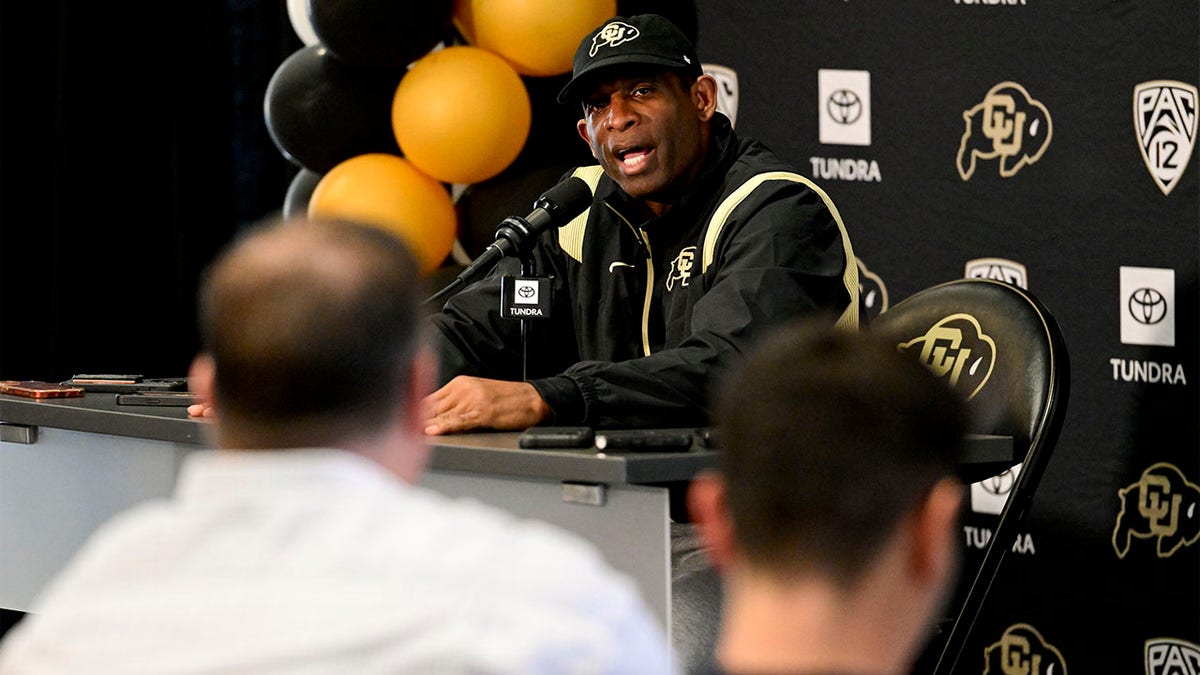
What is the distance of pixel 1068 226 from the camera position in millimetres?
3102

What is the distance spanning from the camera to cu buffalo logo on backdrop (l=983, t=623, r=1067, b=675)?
3.19 m

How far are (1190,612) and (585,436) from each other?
1.58 m

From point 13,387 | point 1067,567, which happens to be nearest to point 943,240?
point 1067,567

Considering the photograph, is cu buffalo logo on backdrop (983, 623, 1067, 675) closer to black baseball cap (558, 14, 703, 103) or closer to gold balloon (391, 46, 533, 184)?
black baseball cap (558, 14, 703, 103)

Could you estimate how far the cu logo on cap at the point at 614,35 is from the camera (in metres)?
2.84

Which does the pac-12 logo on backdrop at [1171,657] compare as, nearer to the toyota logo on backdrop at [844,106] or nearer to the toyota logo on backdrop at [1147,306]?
the toyota logo on backdrop at [1147,306]

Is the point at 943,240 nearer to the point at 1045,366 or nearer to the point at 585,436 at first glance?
the point at 1045,366

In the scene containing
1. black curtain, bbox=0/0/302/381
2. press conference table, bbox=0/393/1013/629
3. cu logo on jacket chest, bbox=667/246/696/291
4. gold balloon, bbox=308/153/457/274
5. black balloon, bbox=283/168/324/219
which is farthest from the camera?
black curtain, bbox=0/0/302/381

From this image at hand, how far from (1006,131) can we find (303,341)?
243 cm

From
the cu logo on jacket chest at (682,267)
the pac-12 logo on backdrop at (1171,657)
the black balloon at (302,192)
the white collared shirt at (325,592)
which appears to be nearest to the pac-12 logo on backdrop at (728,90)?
the cu logo on jacket chest at (682,267)

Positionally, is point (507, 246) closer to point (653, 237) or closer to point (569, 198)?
point (569, 198)

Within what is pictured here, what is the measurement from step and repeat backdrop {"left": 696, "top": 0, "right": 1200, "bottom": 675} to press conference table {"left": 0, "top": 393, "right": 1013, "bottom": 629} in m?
0.88

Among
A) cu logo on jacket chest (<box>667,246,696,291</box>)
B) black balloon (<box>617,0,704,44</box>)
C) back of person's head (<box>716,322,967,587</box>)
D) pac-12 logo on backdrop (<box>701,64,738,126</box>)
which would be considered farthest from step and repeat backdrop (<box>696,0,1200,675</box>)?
back of person's head (<box>716,322,967,587</box>)

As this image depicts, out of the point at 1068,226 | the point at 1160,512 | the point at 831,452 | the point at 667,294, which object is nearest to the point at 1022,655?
the point at 1160,512
